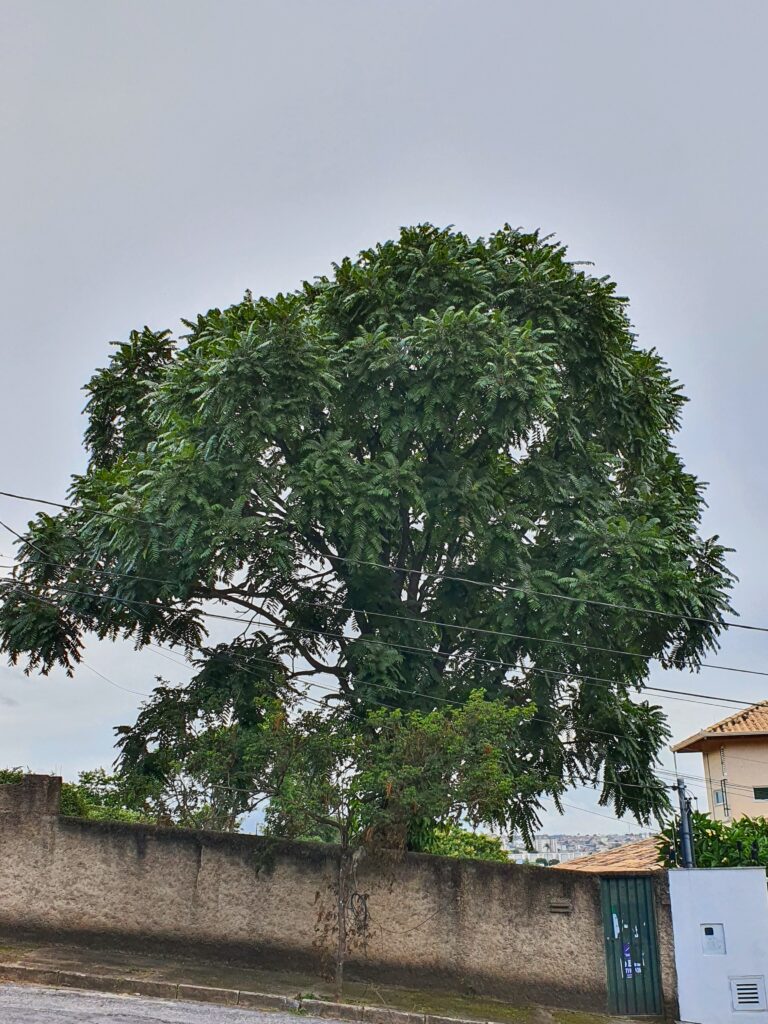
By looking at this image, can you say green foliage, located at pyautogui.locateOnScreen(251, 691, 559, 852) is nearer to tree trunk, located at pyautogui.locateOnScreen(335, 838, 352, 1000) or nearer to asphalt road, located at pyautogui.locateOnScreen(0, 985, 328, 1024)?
tree trunk, located at pyautogui.locateOnScreen(335, 838, 352, 1000)

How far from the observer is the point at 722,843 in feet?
48.4

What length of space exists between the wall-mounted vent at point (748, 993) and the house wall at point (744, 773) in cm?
1823

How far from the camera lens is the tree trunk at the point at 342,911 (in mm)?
13216

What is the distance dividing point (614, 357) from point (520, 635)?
576 centimetres

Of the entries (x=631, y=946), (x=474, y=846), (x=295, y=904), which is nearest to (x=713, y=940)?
(x=631, y=946)

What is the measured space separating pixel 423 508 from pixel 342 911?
6.50 m

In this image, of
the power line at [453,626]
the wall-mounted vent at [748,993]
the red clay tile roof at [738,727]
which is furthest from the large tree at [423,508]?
the red clay tile roof at [738,727]

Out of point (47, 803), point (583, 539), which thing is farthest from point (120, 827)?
point (583, 539)

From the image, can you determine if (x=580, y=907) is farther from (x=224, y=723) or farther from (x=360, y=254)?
(x=360, y=254)

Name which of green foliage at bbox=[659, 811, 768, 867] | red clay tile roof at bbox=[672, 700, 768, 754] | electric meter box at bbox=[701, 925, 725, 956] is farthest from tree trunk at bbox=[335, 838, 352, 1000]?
red clay tile roof at bbox=[672, 700, 768, 754]

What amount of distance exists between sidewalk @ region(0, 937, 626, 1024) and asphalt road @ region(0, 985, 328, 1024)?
0.31 m

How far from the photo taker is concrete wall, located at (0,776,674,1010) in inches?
549

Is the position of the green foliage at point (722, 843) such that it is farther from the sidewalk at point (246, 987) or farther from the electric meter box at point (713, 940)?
the sidewalk at point (246, 987)

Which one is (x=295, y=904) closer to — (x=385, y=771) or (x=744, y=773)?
(x=385, y=771)
